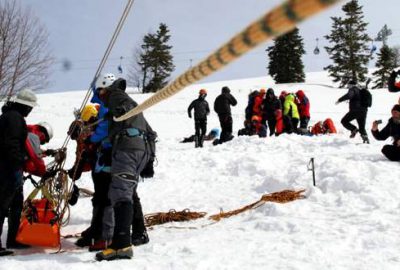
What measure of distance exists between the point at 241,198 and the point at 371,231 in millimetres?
2695

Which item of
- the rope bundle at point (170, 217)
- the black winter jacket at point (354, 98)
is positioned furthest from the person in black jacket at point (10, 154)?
the black winter jacket at point (354, 98)

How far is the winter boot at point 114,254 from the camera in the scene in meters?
3.71

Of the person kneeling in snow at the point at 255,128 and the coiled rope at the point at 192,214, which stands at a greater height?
the person kneeling in snow at the point at 255,128

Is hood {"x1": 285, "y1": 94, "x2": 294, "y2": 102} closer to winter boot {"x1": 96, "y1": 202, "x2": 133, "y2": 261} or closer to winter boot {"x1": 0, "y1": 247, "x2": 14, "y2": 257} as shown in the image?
winter boot {"x1": 96, "y1": 202, "x2": 133, "y2": 261}

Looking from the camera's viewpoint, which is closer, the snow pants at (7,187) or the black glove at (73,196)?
the snow pants at (7,187)

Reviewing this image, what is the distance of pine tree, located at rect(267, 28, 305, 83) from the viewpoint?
52.8m

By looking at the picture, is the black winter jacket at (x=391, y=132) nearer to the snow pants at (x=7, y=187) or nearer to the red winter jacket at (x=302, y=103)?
the snow pants at (x=7, y=187)

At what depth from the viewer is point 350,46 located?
51.3 meters

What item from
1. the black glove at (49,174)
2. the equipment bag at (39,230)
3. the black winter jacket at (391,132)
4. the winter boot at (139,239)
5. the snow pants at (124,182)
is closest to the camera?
the snow pants at (124,182)

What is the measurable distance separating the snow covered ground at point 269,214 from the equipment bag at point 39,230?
18cm

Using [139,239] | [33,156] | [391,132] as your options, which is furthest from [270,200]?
[391,132]

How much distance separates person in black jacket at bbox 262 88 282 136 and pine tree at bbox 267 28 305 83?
3986 centimetres

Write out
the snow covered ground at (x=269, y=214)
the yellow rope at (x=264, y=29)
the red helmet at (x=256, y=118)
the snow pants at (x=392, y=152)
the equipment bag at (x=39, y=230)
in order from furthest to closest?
the red helmet at (x=256, y=118), the snow pants at (x=392, y=152), the equipment bag at (x=39, y=230), the snow covered ground at (x=269, y=214), the yellow rope at (x=264, y=29)

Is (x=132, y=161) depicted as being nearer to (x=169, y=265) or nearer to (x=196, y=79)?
(x=169, y=265)
